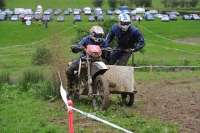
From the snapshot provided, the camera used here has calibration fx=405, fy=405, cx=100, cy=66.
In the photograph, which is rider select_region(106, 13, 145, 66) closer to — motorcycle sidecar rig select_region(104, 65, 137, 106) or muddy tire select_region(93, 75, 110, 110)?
motorcycle sidecar rig select_region(104, 65, 137, 106)

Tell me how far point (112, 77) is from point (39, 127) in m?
2.36

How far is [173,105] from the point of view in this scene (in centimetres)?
956

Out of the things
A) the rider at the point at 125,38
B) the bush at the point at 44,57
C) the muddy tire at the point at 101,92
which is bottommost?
the bush at the point at 44,57

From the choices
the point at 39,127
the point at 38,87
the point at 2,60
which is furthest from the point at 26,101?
the point at 2,60

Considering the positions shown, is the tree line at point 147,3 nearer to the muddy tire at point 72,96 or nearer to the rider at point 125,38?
the rider at point 125,38

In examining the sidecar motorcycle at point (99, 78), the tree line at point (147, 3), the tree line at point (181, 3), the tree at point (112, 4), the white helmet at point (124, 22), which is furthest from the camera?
the tree line at point (181, 3)

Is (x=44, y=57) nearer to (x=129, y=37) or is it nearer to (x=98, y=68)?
(x=129, y=37)

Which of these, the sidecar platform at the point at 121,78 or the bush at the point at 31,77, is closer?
the sidecar platform at the point at 121,78

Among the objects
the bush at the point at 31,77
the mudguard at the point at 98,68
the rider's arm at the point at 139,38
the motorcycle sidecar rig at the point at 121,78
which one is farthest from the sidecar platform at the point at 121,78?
the bush at the point at 31,77

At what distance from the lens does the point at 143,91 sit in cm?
1256

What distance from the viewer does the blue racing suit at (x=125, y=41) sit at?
10.2 metres

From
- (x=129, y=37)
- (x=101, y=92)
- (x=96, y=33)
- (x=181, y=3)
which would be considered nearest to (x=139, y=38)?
(x=129, y=37)

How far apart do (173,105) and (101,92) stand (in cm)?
189

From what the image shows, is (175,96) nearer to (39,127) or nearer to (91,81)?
(91,81)
